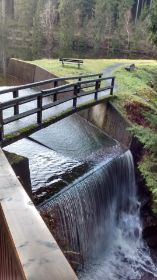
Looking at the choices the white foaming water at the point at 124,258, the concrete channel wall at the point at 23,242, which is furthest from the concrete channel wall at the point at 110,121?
the concrete channel wall at the point at 23,242

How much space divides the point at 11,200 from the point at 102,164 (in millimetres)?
7332

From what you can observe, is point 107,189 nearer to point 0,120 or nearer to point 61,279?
point 0,120

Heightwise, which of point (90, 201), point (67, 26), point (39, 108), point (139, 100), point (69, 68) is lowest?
point (90, 201)

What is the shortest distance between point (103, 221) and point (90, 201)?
1.07m

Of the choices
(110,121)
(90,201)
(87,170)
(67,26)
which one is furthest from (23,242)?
(67,26)

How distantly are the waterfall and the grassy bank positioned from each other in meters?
0.83

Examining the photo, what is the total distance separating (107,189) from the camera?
989cm

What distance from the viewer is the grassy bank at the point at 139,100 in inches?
411

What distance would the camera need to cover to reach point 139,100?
14445 mm

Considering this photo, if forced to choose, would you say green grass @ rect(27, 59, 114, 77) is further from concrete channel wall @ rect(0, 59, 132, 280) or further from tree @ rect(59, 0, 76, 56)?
tree @ rect(59, 0, 76, 56)

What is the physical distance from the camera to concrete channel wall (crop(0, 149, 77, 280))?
6.71 ft

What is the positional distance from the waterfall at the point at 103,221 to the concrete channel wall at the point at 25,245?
4385mm

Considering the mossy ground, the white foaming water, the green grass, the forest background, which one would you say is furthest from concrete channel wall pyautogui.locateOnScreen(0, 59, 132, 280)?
the forest background

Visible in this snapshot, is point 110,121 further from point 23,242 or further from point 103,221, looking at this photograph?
point 23,242
